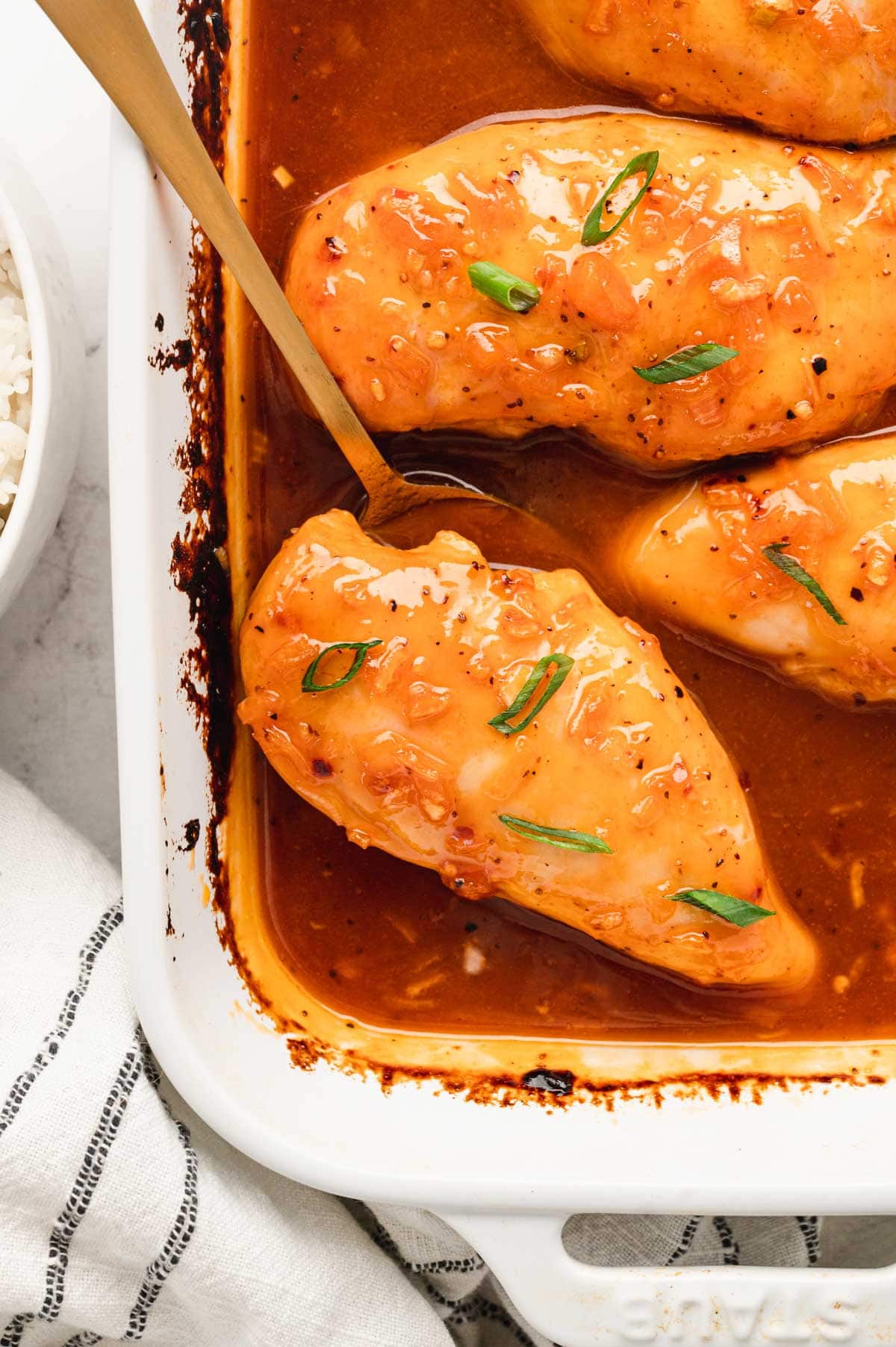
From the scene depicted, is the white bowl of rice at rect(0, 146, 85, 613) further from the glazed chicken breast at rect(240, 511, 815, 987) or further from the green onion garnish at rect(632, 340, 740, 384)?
the green onion garnish at rect(632, 340, 740, 384)

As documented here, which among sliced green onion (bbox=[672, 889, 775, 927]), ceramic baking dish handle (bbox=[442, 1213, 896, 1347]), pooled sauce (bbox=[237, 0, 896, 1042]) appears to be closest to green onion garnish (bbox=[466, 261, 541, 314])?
pooled sauce (bbox=[237, 0, 896, 1042])

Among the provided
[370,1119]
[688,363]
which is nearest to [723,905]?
[370,1119]

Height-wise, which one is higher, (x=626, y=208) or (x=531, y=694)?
(x=626, y=208)

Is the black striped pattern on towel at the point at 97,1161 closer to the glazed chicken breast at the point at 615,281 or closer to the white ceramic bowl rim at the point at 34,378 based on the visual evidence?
the white ceramic bowl rim at the point at 34,378

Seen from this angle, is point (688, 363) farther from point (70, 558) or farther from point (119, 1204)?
point (119, 1204)

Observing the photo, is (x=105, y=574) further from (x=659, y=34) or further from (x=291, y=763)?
(x=659, y=34)

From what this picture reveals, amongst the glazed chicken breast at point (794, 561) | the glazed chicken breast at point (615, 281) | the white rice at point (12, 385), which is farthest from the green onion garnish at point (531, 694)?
the white rice at point (12, 385)
